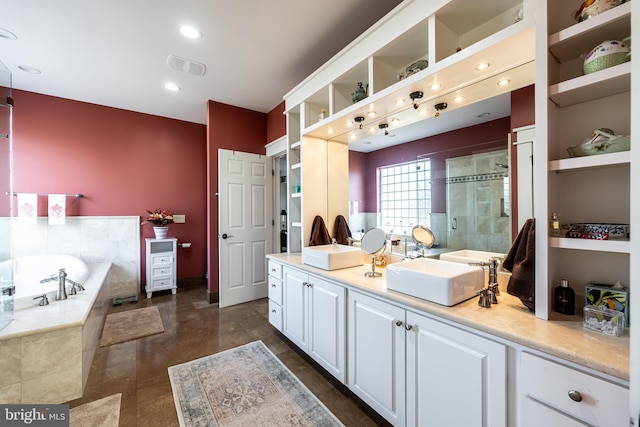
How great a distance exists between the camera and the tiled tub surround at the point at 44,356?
1672 millimetres

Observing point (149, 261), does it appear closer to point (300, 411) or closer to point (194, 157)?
point (194, 157)

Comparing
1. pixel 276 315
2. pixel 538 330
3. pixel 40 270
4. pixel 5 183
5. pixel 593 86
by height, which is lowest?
pixel 276 315

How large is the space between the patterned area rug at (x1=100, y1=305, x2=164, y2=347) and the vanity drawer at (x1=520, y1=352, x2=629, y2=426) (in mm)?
3191

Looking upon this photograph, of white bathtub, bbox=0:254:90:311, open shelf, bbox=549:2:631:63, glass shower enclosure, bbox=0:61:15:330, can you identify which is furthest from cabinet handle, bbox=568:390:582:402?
white bathtub, bbox=0:254:90:311

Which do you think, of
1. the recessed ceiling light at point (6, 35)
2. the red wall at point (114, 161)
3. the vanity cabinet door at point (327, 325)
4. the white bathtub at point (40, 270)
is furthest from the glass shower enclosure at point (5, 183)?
the vanity cabinet door at point (327, 325)

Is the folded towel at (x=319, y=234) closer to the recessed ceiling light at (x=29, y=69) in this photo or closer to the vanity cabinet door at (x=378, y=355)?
the vanity cabinet door at (x=378, y=355)

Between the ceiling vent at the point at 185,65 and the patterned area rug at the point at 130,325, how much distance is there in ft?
9.26

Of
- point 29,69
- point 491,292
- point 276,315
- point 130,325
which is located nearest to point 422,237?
point 491,292

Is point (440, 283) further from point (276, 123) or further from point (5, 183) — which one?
point (5, 183)

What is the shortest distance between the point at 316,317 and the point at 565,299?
4.88 ft

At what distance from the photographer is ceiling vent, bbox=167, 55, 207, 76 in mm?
2689

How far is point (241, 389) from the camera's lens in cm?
192

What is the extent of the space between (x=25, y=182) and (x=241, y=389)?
13.0 feet

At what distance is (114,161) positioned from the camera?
399cm
